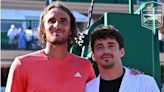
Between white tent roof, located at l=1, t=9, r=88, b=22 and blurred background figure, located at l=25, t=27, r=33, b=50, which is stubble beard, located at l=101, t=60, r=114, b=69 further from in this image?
white tent roof, located at l=1, t=9, r=88, b=22

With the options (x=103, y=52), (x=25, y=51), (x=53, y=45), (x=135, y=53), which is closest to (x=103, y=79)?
(x=103, y=52)

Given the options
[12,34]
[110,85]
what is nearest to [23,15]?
[12,34]

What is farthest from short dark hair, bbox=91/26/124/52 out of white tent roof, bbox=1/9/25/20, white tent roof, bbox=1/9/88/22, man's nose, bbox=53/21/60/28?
white tent roof, bbox=1/9/25/20

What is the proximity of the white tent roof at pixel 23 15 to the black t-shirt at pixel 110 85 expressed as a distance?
748 inches

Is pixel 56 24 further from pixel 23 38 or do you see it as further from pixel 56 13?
pixel 23 38

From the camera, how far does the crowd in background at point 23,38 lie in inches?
819

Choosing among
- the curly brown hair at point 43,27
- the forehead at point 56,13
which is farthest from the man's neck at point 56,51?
the forehead at point 56,13

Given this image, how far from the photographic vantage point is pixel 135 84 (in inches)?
149

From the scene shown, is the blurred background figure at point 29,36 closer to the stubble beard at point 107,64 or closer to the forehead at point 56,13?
the forehead at point 56,13

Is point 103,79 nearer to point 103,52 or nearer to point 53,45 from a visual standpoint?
point 103,52

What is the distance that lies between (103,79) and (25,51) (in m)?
18.1

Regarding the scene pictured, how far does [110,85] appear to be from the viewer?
12.6ft

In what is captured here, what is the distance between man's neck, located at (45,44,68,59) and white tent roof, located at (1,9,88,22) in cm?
1880

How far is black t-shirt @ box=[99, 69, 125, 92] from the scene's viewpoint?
149 inches
